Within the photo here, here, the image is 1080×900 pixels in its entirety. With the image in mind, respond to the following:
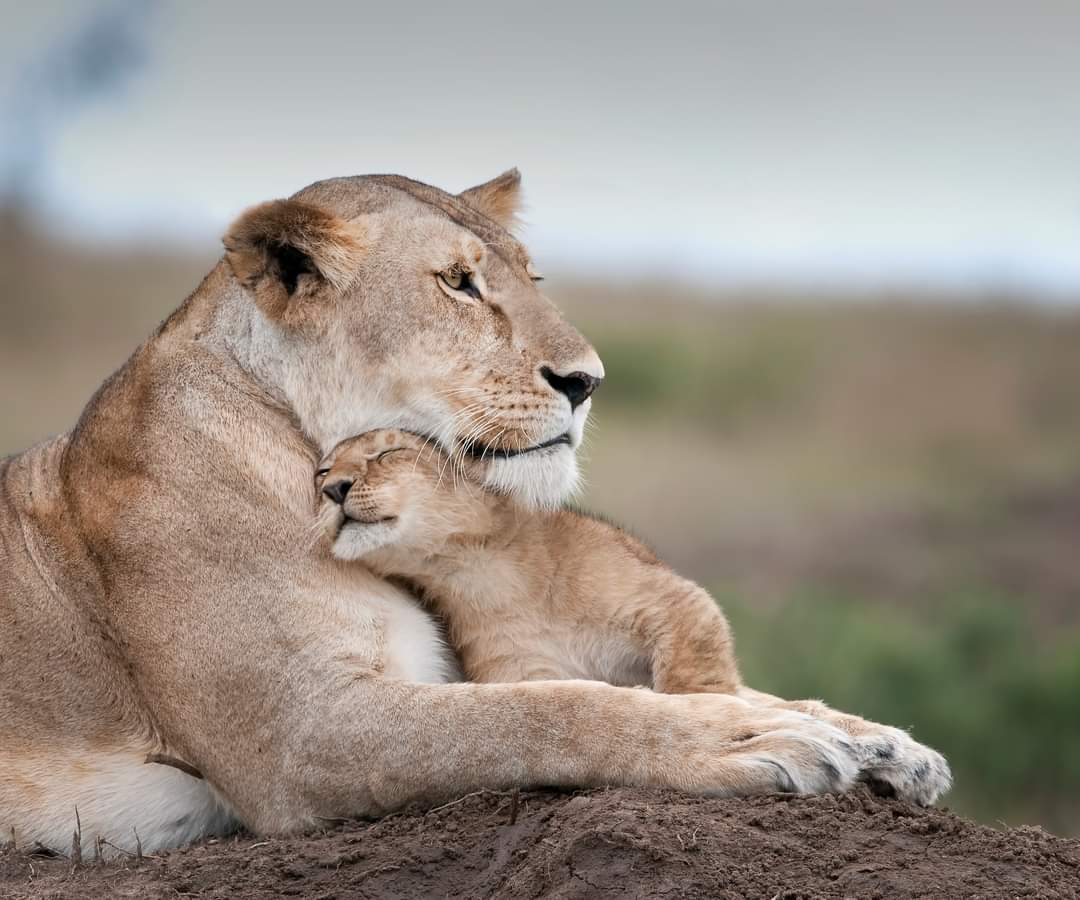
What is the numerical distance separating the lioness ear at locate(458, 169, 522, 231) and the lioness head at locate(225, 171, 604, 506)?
83 centimetres

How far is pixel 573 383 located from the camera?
5.25 meters

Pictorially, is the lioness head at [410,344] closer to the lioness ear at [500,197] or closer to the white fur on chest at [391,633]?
the white fur on chest at [391,633]

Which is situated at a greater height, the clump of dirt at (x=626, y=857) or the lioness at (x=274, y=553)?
the lioness at (x=274, y=553)

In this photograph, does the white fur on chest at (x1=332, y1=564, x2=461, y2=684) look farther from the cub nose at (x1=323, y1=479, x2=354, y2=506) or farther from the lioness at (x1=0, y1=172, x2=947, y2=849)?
the cub nose at (x1=323, y1=479, x2=354, y2=506)

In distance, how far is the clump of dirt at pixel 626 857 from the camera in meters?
4.30

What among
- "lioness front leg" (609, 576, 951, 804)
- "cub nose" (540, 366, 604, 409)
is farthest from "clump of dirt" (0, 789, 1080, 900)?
"cub nose" (540, 366, 604, 409)

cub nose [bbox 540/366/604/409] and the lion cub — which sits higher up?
cub nose [bbox 540/366/604/409]

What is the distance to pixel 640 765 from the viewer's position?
4707 millimetres

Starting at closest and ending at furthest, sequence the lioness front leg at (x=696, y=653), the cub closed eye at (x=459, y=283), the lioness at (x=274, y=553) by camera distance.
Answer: the lioness at (x=274, y=553) < the lioness front leg at (x=696, y=653) < the cub closed eye at (x=459, y=283)

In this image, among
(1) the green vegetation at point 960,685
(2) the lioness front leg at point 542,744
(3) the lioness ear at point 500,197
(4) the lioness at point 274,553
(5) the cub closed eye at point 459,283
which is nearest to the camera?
A: (2) the lioness front leg at point 542,744

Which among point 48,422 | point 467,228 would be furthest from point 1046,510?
point 467,228

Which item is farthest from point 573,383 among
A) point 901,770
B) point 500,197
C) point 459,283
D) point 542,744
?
point 901,770

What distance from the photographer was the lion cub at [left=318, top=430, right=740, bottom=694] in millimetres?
5273

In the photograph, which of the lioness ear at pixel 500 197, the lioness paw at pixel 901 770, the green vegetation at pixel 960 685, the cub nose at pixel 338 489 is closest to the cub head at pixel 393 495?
the cub nose at pixel 338 489
